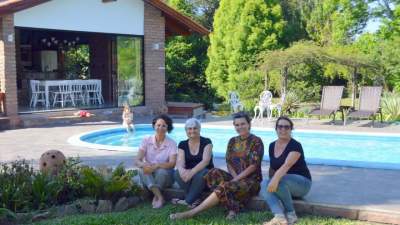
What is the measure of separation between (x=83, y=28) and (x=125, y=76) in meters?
2.67

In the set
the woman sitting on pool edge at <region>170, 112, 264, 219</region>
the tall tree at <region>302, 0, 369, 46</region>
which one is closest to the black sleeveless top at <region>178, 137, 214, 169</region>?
the woman sitting on pool edge at <region>170, 112, 264, 219</region>

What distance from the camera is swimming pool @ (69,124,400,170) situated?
1051 centimetres

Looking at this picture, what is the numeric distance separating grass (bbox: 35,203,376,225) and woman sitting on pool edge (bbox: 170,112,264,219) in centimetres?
11

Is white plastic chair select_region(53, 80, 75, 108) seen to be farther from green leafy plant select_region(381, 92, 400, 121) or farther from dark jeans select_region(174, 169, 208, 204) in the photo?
dark jeans select_region(174, 169, 208, 204)

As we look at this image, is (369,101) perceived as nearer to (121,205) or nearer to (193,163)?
(193,163)

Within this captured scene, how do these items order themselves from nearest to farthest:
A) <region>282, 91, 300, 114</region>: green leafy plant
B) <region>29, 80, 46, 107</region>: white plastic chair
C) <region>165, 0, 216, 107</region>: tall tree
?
<region>29, 80, 46, 107</region>: white plastic chair → <region>282, 91, 300, 114</region>: green leafy plant → <region>165, 0, 216, 107</region>: tall tree

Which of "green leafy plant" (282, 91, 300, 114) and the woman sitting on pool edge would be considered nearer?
the woman sitting on pool edge

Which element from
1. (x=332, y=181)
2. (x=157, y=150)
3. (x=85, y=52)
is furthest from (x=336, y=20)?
(x=157, y=150)

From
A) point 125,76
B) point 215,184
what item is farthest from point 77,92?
point 215,184

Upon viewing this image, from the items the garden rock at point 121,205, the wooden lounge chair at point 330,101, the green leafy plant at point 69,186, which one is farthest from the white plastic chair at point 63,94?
the garden rock at point 121,205

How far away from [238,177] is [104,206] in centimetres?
151

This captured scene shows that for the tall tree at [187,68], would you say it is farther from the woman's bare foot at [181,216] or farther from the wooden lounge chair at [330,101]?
the woman's bare foot at [181,216]

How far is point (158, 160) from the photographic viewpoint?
19.2 feet

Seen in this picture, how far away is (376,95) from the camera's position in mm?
13703
